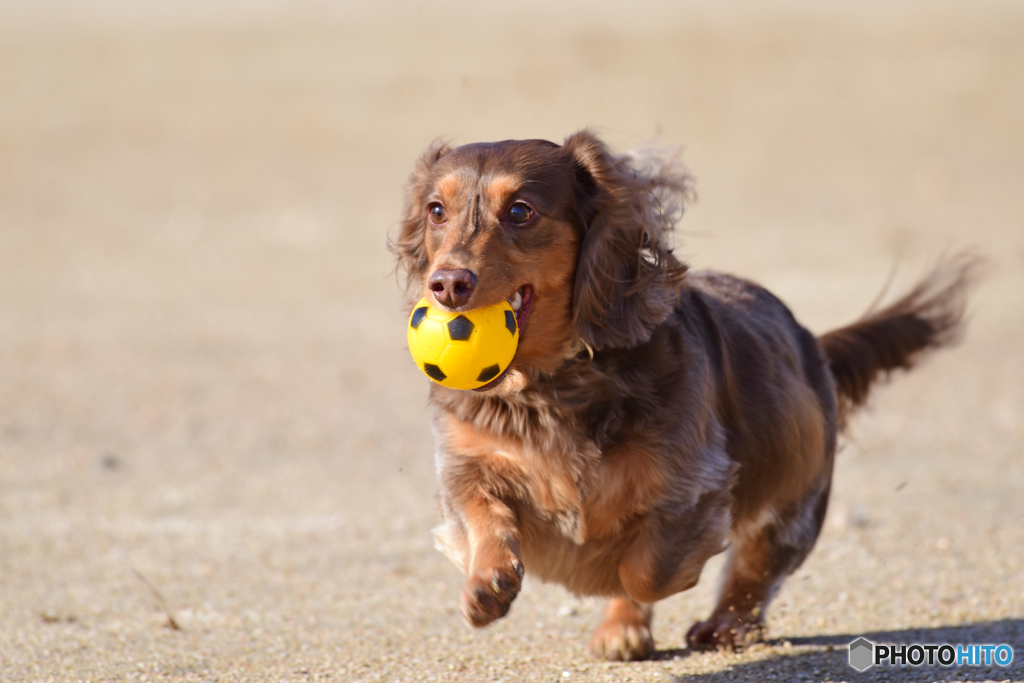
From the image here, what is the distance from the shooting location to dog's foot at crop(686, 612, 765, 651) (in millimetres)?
4859

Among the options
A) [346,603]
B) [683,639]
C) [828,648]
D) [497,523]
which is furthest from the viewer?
[346,603]

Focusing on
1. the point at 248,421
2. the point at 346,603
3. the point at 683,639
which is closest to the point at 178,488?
the point at 248,421

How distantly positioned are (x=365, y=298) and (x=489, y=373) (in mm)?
9811

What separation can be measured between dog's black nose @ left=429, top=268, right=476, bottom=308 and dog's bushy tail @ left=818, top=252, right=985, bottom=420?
251cm

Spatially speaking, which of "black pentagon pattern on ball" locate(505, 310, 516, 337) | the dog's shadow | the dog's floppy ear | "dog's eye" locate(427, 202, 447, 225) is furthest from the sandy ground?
"black pentagon pattern on ball" locate(505, 310, 516, 337)

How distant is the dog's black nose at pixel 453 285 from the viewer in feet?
12.1

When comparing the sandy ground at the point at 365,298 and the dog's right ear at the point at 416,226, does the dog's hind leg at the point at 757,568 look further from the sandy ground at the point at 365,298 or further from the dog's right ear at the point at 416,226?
the dog's right ear at the point at 416,226

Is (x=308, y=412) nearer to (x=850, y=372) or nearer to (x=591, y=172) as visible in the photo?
(x=850, y=372)

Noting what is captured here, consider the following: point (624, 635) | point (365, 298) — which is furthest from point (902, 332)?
point (365, 298)

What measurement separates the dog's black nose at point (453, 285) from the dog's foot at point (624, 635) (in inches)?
64.7

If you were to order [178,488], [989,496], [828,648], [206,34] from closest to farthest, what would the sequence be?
[828,648] < [989,496] < [178,488] < [206,34]

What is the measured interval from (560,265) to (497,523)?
2.96ft

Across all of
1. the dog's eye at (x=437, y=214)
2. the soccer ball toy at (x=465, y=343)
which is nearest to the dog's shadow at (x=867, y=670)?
the soccer ball toy at (x=465, y=343)

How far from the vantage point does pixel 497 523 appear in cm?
400
